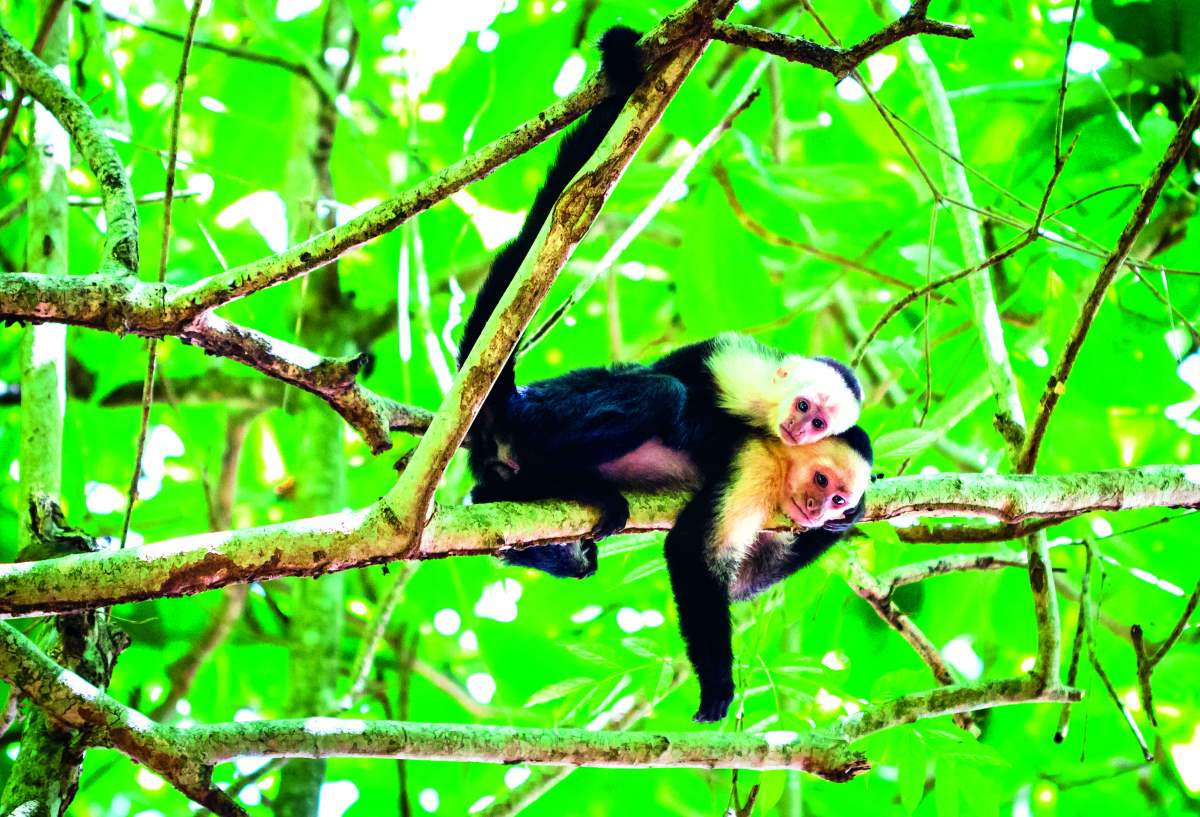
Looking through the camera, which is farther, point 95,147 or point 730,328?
point 730,328

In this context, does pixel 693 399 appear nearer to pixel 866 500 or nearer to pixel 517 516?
pixel 866 500

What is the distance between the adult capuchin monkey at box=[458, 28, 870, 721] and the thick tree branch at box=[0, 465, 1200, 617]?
0.69 ft

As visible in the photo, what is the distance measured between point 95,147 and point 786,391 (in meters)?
2.32

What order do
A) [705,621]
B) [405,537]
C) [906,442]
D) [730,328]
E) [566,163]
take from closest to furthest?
[405,537], [566,163], [906,442], [705,621], [730,328]

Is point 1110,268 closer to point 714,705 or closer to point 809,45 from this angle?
point 809,45

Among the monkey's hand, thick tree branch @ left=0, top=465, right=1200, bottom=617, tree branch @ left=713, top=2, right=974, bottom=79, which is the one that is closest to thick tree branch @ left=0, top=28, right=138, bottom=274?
thick tree branch @ left=0, top=465, right=1200, bottom=617

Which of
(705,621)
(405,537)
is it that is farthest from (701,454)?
(405,537)

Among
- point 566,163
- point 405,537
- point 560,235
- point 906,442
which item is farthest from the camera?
point 906,442

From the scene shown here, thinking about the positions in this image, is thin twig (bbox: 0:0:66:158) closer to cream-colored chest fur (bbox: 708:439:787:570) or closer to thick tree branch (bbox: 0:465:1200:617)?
thick tree branch (bbox: 0:465:1200:617)

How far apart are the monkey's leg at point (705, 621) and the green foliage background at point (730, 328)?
141 mm

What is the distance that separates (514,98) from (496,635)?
2.47 m

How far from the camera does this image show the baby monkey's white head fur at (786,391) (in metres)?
3.75

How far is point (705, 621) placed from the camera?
3.73 m

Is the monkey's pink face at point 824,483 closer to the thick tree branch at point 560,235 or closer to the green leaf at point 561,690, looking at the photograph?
the green leaf at point 561,690
